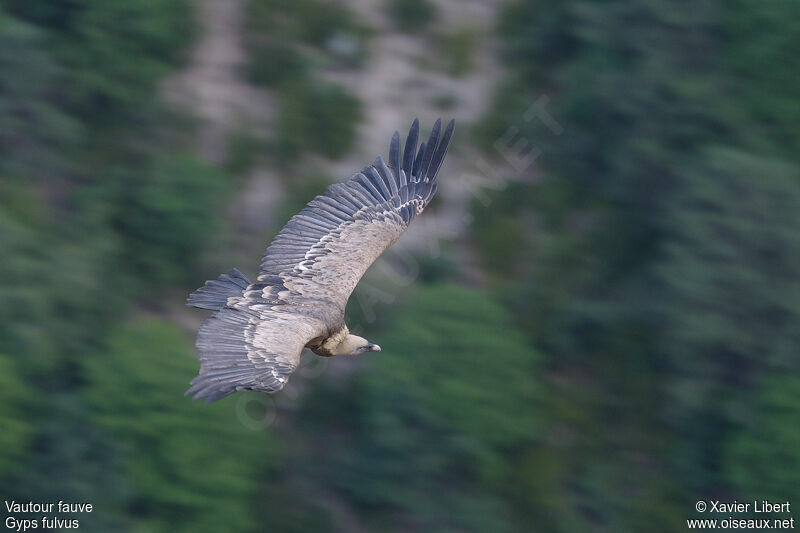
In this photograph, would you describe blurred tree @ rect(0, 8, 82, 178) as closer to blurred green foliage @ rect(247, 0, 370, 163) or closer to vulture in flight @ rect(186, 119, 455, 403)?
blurred green foliage @ rect(247, 0, 370, 163)

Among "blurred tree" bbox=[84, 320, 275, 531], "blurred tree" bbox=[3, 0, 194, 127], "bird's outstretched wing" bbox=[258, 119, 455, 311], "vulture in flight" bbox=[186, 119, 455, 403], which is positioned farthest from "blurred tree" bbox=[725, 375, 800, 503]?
"blurred tree" bbox=[3, 0, 194, 127]

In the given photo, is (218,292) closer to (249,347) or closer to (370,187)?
(249,347)

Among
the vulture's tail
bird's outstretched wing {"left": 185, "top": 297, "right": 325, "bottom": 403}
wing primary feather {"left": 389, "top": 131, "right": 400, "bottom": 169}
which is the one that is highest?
wing primary feather {"left": 389, "top": 131, "right": 400, "bottom": 169}

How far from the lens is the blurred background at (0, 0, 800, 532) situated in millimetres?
24922

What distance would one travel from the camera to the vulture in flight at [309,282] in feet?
38.2

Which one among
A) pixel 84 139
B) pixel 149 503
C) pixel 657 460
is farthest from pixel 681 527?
pixel 84 139

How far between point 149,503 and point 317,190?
341 inches

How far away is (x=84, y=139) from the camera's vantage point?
2950 cm

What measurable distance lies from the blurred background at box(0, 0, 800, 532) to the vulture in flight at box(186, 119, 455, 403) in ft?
36.8

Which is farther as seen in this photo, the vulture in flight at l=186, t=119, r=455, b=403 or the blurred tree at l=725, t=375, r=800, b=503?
the blurred tree at l=725, t=375, r=800, b=503

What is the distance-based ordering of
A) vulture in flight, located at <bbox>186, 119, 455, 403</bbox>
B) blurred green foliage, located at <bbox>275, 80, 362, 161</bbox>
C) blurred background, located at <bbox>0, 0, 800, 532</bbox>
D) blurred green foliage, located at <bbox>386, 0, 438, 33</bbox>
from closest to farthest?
1. vulture in flight, located at <bbox>186, 119, 455, 403</bbox>
2. blurred background, located at <bbox>0, 0, 800, 532</bbox>
3. blurred green foliage, located at <bbox>275, 80, 362, 161</bbox>
4. blurred green foliage, located at <bbox>386, 0, 438, 33</bbox>

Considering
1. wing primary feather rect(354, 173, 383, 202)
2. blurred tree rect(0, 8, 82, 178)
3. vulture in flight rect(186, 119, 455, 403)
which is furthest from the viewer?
blurred tree rect(0, 8, 82, 178)

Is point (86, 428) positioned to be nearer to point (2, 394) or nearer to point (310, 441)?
point (2, 394)

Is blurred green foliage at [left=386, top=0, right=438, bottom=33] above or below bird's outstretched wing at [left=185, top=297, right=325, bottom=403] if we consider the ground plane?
above
